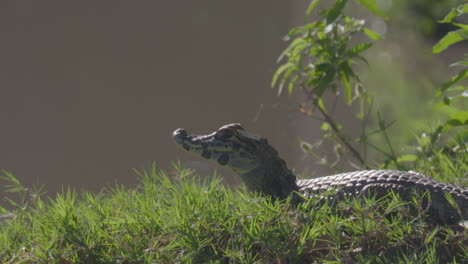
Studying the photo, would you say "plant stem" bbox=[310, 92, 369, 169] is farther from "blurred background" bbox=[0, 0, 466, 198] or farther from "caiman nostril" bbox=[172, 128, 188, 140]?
"caiman nostril" bbox=[172, 128, 188, 140]

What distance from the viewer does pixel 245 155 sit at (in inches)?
93.9

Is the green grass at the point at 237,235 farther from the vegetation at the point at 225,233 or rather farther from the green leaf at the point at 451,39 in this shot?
the green leaf at the point at 451,39

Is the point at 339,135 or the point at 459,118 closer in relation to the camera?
the point at 459,118

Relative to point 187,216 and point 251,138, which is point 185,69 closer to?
point 251,138

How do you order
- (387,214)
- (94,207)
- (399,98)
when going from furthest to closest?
(399,98) < (94,207) < (387,214)

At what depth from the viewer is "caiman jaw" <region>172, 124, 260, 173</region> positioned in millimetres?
2338

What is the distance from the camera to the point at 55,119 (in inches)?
162

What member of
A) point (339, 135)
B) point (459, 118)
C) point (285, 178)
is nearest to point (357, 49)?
point (339, 135)

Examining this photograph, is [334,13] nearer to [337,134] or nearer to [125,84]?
[337,134]

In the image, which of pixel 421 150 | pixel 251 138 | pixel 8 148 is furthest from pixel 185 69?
pixel 251 138

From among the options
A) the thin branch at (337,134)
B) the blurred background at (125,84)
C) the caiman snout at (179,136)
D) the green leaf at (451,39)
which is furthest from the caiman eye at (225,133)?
the blurred background at (125,84)

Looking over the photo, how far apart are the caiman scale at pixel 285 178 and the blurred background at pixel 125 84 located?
4.21ft

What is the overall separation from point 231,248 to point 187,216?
6.5 inches

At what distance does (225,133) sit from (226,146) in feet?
0.18
